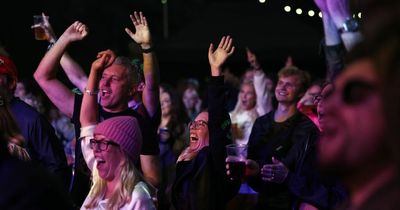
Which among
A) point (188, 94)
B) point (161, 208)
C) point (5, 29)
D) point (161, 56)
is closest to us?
point (161, 208)

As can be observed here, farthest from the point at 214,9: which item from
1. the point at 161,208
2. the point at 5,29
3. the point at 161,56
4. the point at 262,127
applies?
the point at 161,208

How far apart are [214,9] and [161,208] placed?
14.7 meters

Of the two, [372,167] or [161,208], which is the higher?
[372,167]

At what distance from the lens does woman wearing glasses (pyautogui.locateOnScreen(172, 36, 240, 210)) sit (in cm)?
575

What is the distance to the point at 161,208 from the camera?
6.59 m

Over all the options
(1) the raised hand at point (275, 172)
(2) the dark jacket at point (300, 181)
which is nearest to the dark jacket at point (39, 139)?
(2) the dark jacket at point (300, 181)

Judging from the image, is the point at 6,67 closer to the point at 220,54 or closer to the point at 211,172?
the point at 220,54

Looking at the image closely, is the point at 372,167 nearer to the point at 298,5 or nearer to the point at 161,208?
the point at 298,5

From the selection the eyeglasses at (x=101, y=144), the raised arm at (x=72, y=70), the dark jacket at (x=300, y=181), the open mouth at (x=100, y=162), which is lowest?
the dark jacket at (x=300, y=181)

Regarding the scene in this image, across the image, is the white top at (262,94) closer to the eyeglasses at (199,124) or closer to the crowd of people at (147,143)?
the crowd of people at (147,143)

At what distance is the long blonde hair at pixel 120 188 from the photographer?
512cm

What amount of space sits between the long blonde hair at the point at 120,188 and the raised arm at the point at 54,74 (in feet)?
4.55

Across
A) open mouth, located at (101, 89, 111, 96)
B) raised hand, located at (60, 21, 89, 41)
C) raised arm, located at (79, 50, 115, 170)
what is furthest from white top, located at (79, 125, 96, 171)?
raised hand, located at (60, 21, 89, 41)

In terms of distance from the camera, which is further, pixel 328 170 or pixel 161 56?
pixel 161 56
